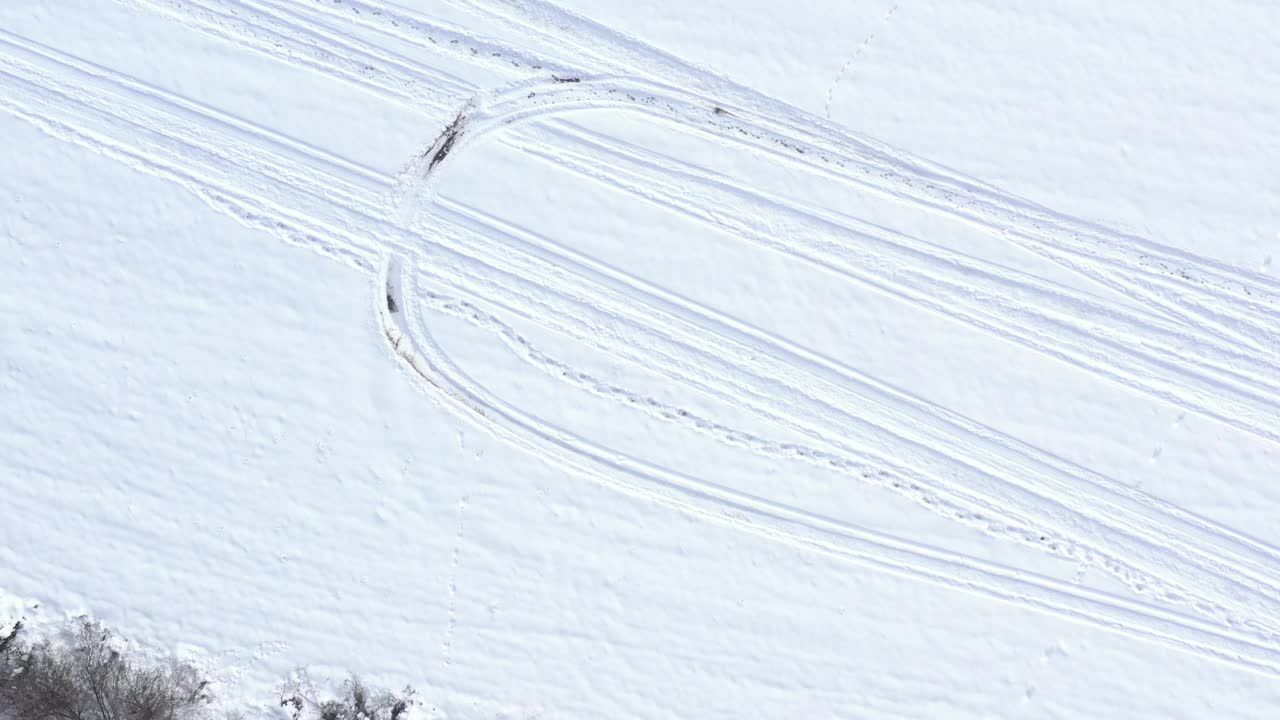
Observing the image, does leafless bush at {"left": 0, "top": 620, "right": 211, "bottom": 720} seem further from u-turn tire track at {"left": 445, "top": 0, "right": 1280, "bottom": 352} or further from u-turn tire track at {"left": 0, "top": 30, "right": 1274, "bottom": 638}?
u-turn tire track at {"left": 445, "top": 0, "right": 1280, "bottom": 352}

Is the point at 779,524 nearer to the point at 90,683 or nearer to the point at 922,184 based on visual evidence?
the point at 922,184

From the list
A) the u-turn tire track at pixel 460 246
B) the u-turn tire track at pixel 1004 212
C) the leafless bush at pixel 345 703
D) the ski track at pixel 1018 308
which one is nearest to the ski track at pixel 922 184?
the u-turn tire track at pixel 1004 212

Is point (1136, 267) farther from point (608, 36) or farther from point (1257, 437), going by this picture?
point (608, 36)

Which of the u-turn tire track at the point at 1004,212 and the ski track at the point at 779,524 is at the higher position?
the u-turn tire track at the point at 1004,212

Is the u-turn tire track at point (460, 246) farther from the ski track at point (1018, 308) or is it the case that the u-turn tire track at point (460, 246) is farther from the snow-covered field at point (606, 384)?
the ski track at point (1018, 308)

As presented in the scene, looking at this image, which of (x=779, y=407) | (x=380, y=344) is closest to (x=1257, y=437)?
(x=779, y=407)

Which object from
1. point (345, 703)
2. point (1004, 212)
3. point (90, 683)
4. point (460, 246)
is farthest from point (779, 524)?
point (90, 683)

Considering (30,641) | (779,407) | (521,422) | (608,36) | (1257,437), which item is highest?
(608,36)
